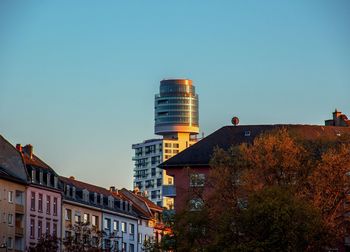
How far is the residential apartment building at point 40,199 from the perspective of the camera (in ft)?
513

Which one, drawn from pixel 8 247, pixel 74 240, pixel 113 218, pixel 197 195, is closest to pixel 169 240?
pixel 197 195

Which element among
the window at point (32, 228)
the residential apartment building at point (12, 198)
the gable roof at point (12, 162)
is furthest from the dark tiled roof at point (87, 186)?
the residential apartment building at point (12, 198)

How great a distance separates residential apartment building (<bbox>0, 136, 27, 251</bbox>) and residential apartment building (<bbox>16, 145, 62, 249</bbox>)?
4.02 feet

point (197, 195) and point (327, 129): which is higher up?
point (327, 129)

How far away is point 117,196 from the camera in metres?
196

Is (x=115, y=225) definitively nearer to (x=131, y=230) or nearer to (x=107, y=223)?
(x=107, y=223)

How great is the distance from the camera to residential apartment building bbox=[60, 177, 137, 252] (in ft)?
555

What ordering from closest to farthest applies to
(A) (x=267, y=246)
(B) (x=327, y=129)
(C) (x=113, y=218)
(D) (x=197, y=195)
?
(A) (x=267, y=246)
(D) (x=197, y=195)
(B) (x=327, y=129)
(C) (x=113, y=218)

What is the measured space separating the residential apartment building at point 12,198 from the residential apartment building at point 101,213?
283 inches

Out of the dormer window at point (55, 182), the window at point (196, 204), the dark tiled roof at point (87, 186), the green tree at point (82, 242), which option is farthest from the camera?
the dark tiled roof at point (87, 186)

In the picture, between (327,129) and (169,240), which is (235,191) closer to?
(169,240)

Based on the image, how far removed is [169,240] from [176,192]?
2164 centimetres

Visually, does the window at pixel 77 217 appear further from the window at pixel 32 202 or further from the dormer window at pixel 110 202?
the window at pixel 32 202

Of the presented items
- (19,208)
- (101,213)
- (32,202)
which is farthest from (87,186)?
(19,208)
